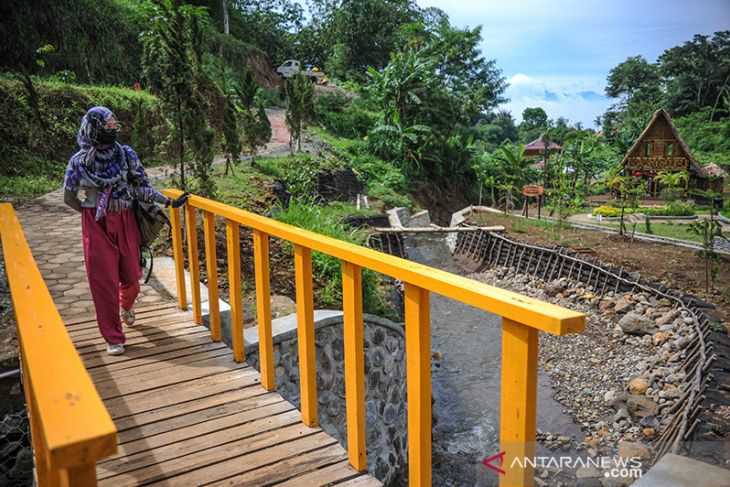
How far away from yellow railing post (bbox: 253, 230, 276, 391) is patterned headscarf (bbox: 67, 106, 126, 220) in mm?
1119

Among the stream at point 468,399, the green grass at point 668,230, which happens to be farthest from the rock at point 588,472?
the green grass at point 668,230

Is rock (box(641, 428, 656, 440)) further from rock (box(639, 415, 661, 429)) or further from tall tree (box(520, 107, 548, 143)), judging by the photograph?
tall tree (box(520, 107, 548, 143))

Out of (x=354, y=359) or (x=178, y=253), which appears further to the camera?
(x=178, y=253)

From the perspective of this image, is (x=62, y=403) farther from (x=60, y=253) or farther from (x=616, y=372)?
(x=616, y=372)

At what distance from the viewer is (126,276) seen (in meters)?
3.72

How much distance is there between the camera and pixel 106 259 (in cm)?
348

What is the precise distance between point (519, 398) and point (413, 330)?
0.51 meters

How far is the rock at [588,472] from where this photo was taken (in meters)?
6.16

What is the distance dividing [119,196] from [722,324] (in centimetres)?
838

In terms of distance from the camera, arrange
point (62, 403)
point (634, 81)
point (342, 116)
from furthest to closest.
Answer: point (634, 81), point (342, 116), point (62, 403)

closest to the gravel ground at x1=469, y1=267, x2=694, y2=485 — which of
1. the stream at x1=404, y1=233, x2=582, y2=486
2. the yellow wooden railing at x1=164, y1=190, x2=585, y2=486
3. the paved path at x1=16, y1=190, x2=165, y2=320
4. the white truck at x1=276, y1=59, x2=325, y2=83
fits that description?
the stream at x1=404, y1=233, x2=582, y2=486

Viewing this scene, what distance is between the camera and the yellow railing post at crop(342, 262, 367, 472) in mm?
2295

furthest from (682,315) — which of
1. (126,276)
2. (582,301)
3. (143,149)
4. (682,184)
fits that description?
(682,184)

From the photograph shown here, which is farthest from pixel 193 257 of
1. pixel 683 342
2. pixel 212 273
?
pixel 683 342
